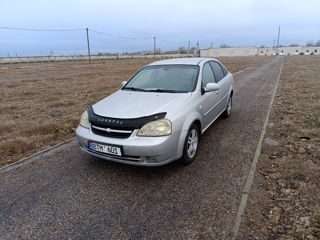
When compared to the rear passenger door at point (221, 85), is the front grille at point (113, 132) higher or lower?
lower

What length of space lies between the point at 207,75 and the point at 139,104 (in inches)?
68.2

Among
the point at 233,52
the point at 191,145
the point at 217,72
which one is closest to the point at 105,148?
the point at 191,145

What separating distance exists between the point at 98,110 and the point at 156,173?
130 cm

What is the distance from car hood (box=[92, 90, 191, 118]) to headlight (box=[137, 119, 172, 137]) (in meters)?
0.18

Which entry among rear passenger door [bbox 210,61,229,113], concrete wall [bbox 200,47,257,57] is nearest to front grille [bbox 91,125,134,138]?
rear passenger door [bbox 210,61,229,113]

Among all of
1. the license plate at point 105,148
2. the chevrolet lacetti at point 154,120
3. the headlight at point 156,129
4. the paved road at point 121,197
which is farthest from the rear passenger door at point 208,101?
the license plate at point 105,148

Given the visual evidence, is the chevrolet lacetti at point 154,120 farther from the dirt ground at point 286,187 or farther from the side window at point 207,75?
the dirt ground at point 286,187

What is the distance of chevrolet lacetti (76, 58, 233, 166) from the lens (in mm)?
2715

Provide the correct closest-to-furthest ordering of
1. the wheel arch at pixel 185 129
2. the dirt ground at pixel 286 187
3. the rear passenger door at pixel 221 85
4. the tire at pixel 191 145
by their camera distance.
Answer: the dirt ground at pixel 286 187 < the wheel arch at pixel 185 129 < the tire at pixel 191 145 < the rear passenger door at pixel 221 85

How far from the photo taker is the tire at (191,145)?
10.2ft

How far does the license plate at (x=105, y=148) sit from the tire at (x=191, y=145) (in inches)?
37.3

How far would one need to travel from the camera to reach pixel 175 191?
275cm

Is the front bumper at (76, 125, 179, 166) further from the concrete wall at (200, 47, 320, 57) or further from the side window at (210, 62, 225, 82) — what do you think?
the concrete wall at (200, 47, 320, 57)

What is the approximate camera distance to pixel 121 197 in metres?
2.67
